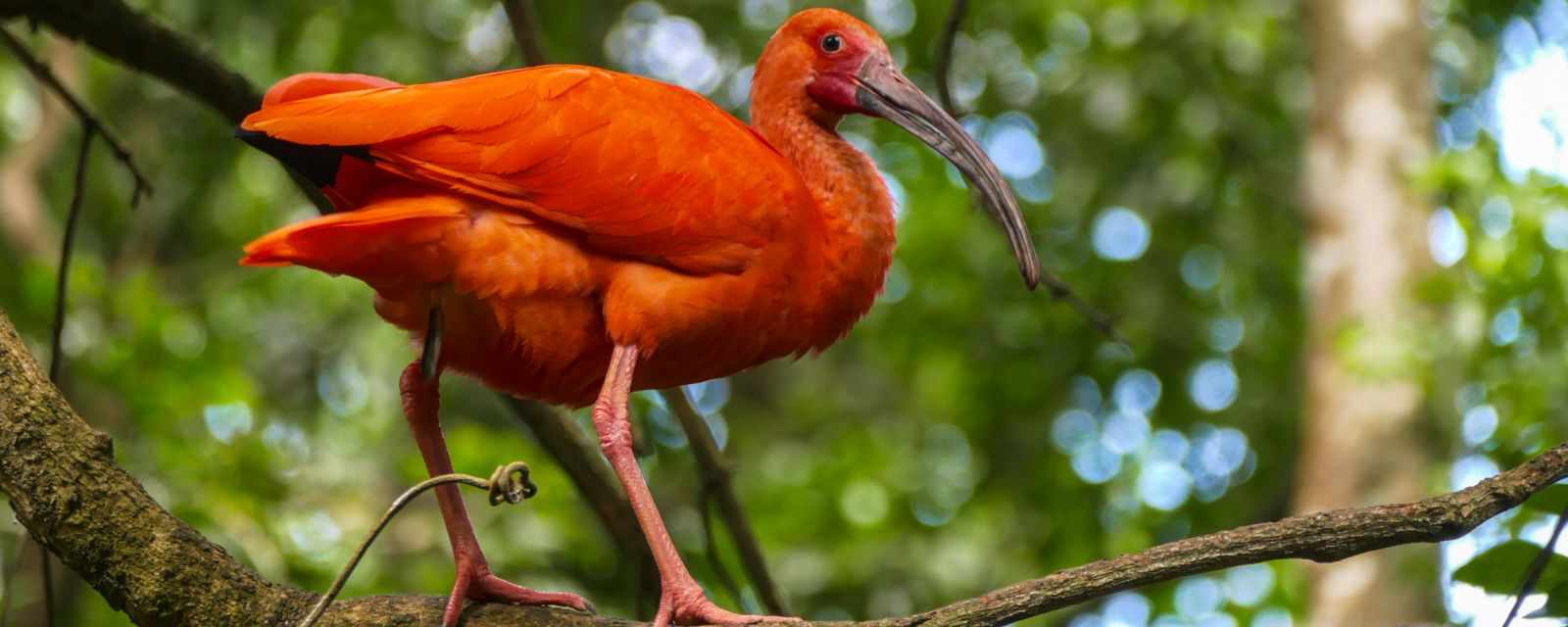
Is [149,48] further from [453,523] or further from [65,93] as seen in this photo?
[453,523]

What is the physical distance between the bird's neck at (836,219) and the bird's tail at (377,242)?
1020mm

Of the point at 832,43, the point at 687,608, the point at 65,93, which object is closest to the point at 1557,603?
the point at 687,608

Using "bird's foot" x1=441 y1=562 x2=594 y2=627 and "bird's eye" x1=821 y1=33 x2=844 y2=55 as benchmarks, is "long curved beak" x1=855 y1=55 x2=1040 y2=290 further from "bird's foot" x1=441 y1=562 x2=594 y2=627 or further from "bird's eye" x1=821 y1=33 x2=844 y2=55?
"bird's foot" x1=441 y1=562 x2=594 y2=627

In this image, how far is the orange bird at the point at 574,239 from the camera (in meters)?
3.89

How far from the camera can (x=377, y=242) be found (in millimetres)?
3826

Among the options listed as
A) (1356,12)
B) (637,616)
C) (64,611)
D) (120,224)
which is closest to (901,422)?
(1356,12)

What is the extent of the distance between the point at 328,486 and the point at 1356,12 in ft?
22.2

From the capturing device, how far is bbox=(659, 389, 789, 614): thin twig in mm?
5398

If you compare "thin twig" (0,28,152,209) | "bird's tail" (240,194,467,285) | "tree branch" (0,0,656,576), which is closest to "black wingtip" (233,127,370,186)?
"bird's tail" (240,194,467,285)

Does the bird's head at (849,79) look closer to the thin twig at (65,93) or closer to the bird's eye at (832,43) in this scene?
the bird's eye at (832,43)

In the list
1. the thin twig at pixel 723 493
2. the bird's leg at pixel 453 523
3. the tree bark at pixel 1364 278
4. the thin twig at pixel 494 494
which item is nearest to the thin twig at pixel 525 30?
the thin twig at pixel 723 493

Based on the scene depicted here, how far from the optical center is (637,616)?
5.46 meters

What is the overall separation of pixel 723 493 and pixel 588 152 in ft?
5.66

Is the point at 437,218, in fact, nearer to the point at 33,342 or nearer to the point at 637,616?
the point at 637,616
